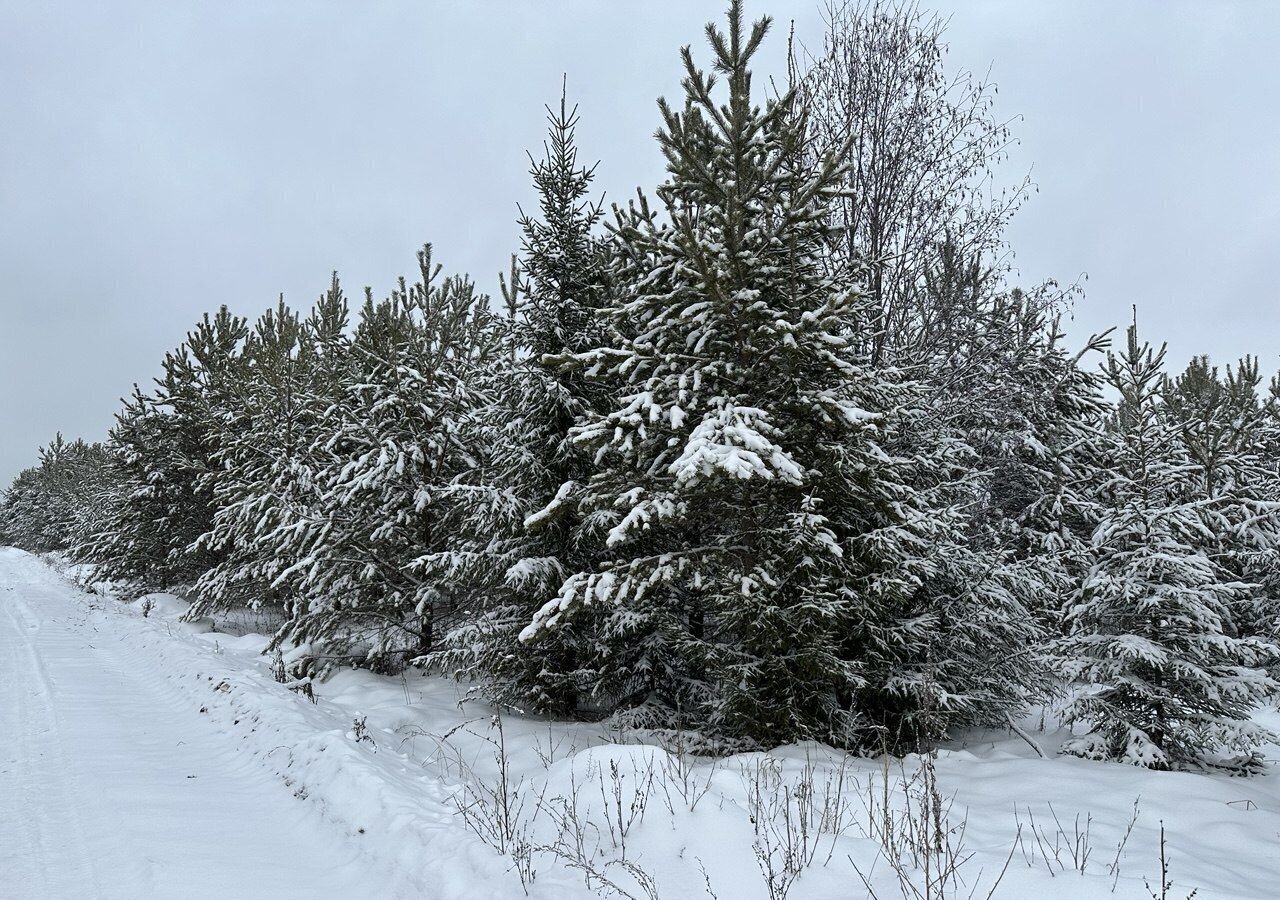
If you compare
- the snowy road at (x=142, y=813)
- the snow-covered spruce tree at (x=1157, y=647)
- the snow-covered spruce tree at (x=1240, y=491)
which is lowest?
the snowy road at (x=142, y=813)

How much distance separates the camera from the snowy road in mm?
3945

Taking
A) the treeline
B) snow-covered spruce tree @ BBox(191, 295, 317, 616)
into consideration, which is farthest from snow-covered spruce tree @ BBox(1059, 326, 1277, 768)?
snow-covered spruce tree @ BBox(191, 295, 317, 616)

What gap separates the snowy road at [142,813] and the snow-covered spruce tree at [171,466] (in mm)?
10517

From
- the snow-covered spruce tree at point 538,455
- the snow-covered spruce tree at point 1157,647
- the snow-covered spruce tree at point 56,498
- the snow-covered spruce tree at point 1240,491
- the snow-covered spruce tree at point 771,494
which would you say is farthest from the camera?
the snow-covered spruce tree at point 56,498

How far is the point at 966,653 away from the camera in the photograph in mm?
7848

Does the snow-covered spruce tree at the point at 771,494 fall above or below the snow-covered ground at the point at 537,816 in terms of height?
above

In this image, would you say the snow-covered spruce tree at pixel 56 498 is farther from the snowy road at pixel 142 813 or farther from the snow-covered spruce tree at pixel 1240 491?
the snow-covered spruce tree at pixel 1240 491

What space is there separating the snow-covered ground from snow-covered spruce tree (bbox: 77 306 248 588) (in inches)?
443

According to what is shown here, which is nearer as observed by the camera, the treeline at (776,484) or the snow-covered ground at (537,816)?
the snow-covered ground at (537,816)

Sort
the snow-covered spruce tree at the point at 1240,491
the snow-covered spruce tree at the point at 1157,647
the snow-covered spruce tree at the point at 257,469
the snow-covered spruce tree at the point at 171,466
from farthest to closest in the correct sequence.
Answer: the snow-covered spruce tree at the point at 171,466, the snow-covered spruce tree at the point at 257,469, the snow-covered spruce tree at the point at 1240,491, the snow-covered spruce tree at the point at 1157,647

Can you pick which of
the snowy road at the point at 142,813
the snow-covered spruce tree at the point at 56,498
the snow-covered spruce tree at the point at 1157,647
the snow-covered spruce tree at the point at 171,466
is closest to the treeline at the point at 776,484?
the snow-covered spruce tree at the point at 1157,647

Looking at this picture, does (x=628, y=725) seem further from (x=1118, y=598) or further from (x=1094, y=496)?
(x=1094, y=496)

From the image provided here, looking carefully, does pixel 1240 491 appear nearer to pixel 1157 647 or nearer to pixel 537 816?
pixel 1157 647

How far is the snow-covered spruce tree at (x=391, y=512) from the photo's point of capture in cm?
1033
